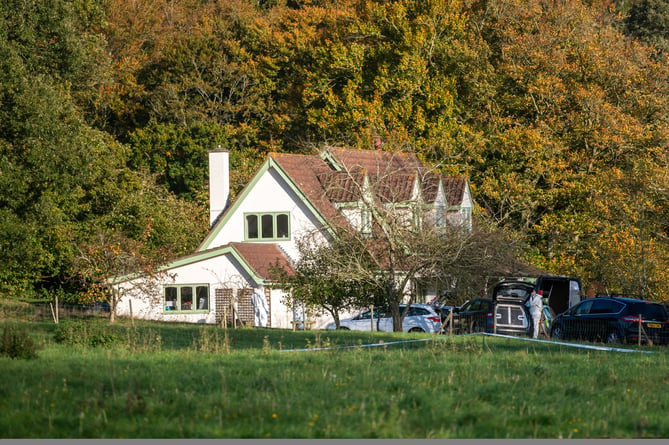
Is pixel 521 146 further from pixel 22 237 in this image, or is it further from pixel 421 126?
pixel 22 237

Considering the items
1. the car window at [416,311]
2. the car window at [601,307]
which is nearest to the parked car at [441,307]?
the car window at [416,311]

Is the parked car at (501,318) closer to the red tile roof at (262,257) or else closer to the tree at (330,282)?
the tree at (330,282)

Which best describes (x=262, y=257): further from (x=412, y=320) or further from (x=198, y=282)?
(x=412, y=320)

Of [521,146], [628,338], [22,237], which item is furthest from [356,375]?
[521,146]

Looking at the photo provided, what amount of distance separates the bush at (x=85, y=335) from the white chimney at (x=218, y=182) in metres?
26.0

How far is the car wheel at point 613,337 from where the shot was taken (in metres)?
27.1

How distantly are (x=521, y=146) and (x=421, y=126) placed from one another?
567 cm

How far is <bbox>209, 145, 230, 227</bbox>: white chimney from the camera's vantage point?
47.2m

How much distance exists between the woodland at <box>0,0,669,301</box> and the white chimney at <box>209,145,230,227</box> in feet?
8.80

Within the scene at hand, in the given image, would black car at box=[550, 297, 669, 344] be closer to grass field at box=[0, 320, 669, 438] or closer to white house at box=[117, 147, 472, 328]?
grass field at box=[0, 320, 669, 438]

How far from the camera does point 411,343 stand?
2259 cm

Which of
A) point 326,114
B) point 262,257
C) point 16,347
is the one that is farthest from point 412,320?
point 326,114

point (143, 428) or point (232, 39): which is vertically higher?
point (232, 39)

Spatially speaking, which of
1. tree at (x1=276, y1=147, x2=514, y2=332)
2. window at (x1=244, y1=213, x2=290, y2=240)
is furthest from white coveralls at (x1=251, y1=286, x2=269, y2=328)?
tree at (x1=276, y1=147, x2=514, y2=332)
